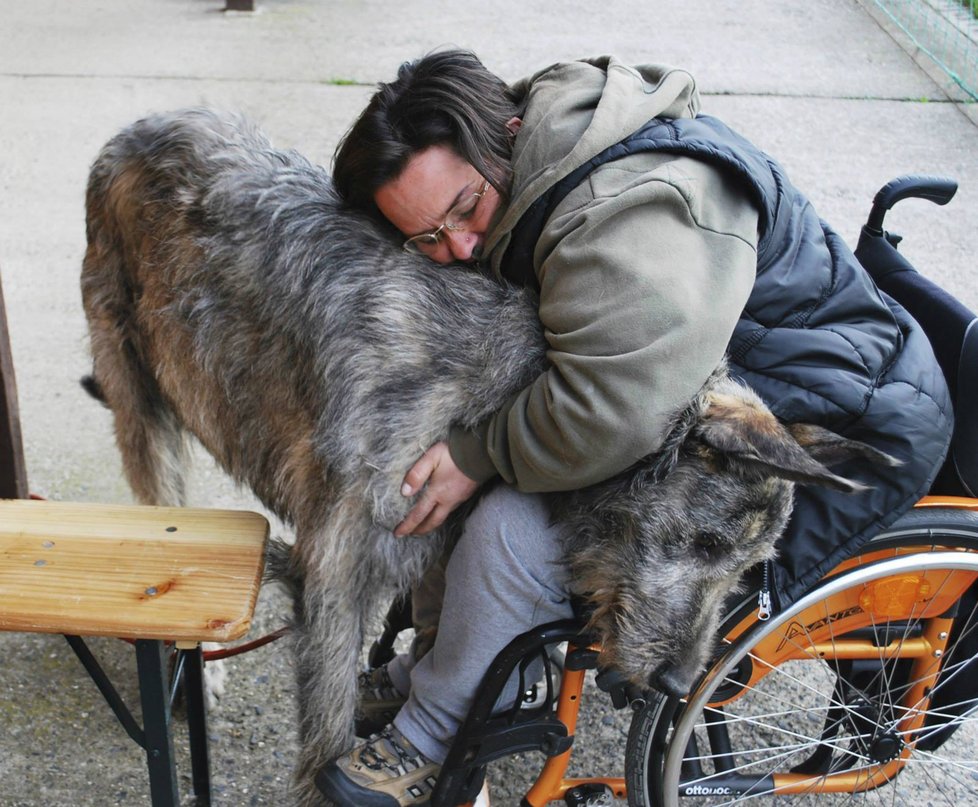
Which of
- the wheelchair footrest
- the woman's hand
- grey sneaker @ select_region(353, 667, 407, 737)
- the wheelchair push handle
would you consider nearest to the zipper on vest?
the wheelchair footrest

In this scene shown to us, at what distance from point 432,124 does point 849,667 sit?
6.02 feet

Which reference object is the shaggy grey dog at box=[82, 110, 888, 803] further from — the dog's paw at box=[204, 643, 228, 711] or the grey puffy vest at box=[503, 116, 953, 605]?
the dog's paw at box=[204, 643, 228, 711]

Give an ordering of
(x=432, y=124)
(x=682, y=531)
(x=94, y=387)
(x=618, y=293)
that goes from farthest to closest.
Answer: (x=94, y=387) < (x=432, y=124) < (x=682, y=531) < (x=618, y=293)

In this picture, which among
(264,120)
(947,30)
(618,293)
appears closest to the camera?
(618,293)

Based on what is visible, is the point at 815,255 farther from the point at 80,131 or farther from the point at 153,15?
the point at 153,15

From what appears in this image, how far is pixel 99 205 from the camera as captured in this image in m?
3.19

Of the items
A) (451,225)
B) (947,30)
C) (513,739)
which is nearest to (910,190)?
(451,225)

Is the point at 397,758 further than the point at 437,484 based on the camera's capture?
Yes

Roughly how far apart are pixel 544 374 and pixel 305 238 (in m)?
0.78

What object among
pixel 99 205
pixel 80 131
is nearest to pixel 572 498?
pixel 99 205

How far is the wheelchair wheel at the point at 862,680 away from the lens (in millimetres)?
2527

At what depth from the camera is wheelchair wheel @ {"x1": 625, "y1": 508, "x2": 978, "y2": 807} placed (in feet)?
8.29

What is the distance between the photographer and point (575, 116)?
96.0 inches

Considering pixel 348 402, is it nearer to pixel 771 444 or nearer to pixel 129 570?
pixel 129 570
